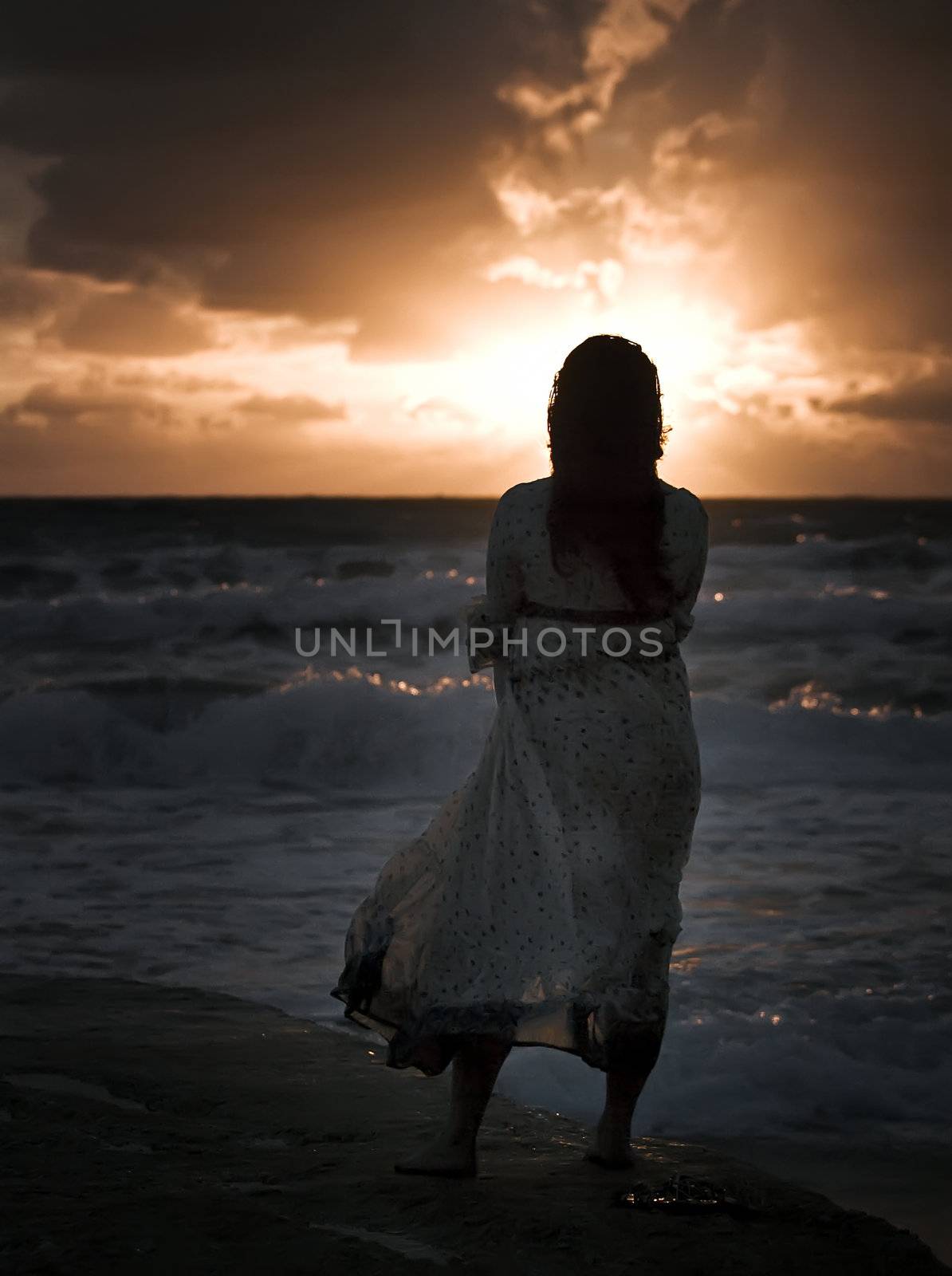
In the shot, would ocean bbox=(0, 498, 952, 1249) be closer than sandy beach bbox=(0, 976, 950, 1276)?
No

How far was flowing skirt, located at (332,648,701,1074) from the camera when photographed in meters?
2.97

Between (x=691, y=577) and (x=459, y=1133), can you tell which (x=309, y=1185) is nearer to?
(x=459, y=1133)

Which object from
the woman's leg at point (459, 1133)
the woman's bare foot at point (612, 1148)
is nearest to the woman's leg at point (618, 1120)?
the woman's bare foot at point (612, 1148)

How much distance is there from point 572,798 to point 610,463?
0.69 meters

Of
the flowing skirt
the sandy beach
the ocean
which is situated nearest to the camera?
the sandy beach

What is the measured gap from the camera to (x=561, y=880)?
118 inches

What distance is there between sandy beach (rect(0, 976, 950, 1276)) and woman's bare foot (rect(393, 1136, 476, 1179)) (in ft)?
0.08

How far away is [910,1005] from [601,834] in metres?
2.64

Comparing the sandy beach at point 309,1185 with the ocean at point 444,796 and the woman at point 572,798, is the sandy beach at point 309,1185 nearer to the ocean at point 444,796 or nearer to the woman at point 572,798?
the woman at point 572,798

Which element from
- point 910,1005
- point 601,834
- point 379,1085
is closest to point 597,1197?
point 601,834

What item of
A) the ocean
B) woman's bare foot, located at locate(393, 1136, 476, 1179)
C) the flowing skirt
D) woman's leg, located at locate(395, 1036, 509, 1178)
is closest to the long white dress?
the flowing skirt

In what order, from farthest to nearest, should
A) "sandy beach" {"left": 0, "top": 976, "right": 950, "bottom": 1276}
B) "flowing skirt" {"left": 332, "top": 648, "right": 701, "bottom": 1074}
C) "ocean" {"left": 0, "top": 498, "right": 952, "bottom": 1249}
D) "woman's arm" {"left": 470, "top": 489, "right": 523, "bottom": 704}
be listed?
1. "ocean" {"left": 0, "top": 498, "right": 952, "bottom": 1249}
2. "woman's arm" {"left": 470, "top": 489, "right": 523, "bottom": 704}
3. "flowing skirt" {"left": 332, "top": 648, "right": 701, "bottom": 1074}
4. "sandy beach" {"left": 0, "top": 976, "right": 950, "bottom": 1276}

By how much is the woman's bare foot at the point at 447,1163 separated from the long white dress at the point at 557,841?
0.83 feet

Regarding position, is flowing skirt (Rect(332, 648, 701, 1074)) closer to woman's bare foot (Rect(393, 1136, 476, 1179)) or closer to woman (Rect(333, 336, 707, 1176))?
woman (Rect(333, 336, 707, 1176))
